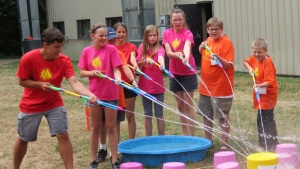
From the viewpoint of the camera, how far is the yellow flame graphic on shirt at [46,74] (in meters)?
4.93

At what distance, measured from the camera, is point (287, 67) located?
1205 cm

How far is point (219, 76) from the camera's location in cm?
582

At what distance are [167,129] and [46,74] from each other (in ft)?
8.78

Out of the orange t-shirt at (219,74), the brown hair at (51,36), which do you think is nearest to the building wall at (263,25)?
the orange t-shirt at (219,74)

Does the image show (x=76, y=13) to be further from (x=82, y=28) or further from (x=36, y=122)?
(x=36, y=122)

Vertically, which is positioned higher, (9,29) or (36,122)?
(9,29)

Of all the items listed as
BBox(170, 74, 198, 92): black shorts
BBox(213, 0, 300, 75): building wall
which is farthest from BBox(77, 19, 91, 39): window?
BBox(170, 74, 198, 92): black shorts

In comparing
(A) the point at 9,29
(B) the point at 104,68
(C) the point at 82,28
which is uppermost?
(A) the point at 9,29

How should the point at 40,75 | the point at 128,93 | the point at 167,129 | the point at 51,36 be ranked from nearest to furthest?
the point at 51,36, the point at 40,75, the point at 128,93, the point at 167,129

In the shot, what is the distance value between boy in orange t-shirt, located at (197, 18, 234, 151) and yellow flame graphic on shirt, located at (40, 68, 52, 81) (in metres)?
1.79

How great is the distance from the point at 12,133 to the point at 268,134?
→ 3756 mm

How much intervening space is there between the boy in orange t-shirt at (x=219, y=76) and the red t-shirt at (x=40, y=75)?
1.66 m

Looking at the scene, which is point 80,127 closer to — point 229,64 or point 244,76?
point 229,64

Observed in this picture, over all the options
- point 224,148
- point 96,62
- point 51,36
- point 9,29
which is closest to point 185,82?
point 224,148
